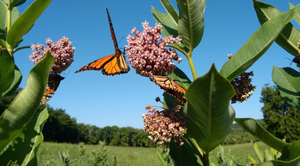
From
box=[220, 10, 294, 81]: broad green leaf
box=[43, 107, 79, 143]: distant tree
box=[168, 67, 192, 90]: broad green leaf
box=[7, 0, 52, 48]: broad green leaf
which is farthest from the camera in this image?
box=[43, 107, 79, 143]: distant tree

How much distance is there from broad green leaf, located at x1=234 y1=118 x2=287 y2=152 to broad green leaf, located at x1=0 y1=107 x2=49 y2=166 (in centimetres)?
104

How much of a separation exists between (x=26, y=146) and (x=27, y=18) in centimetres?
71

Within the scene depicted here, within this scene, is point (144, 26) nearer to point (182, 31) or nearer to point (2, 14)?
point (182, 31)

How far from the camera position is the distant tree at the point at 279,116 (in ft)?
111

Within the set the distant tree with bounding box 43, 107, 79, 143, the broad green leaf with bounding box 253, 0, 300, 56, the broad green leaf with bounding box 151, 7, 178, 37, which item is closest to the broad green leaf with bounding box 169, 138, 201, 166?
the broad green leaf with bounding box 151, 7, 178, 37

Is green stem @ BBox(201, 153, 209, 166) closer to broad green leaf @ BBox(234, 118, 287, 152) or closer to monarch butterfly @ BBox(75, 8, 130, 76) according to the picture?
broad green leaf @ BBox(234, 118, 287, 152)

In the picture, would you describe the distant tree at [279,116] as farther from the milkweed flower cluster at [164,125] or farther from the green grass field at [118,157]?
the milkweed flower cluster at [164,125]

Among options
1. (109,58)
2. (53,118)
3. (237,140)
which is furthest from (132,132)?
(109,58)

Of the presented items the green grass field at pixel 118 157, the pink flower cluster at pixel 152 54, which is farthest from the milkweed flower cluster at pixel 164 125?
the green grass field at pixel 118 157

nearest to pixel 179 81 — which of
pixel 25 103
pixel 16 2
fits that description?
pixel 25 103

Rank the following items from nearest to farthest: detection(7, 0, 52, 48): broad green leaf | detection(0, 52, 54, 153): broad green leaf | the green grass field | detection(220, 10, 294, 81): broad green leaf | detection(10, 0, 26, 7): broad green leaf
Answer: detection(0, 52, 54, 153): broad green leaf → detection(220, 10, 294, 81): broad green leaf → detection(7, 0, 52, 48): broad green leaf → detection(10, 0, 26, 7): broad green leaf → the green grass field

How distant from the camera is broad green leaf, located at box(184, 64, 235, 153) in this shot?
80 centimetres

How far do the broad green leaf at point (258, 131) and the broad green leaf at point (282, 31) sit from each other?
0.80 meters

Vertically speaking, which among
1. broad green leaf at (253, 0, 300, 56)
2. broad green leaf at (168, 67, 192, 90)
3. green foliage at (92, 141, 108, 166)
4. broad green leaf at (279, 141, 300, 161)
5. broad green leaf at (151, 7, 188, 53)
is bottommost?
green foliage at (92, 141, 108, 166)
